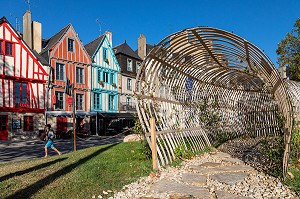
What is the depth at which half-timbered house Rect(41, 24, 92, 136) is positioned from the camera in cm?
2370

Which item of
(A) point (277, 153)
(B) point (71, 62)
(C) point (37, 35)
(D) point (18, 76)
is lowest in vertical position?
(A) point (277, 153)

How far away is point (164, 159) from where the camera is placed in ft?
20.5

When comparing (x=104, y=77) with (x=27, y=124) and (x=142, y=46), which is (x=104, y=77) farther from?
(x=27, y=124)

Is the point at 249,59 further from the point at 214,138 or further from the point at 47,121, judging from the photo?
the point at 47,121

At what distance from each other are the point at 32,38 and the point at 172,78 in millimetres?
22360

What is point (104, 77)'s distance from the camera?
28828 mm

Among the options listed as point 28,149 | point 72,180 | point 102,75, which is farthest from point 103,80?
point 72,180

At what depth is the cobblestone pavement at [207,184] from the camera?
12.8 ft

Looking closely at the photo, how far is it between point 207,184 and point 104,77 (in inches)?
1001

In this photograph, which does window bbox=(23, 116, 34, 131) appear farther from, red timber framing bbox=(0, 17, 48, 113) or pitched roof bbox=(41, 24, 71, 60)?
pitched roof bbox=(41, 24, 71, 60)

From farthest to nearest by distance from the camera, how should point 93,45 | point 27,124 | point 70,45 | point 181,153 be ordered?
point 93,45, point 70,45, point 27,124, point 181,153

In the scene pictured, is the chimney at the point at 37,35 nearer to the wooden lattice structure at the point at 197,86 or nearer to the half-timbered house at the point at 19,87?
the half-timbered house at the point at 19,87

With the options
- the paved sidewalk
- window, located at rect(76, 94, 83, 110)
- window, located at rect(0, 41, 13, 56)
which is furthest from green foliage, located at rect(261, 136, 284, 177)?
window, located at rect(76, 94, 83, 110)

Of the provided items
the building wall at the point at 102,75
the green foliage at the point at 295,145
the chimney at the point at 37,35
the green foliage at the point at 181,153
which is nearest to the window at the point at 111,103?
the building wall at the point at 102,75
